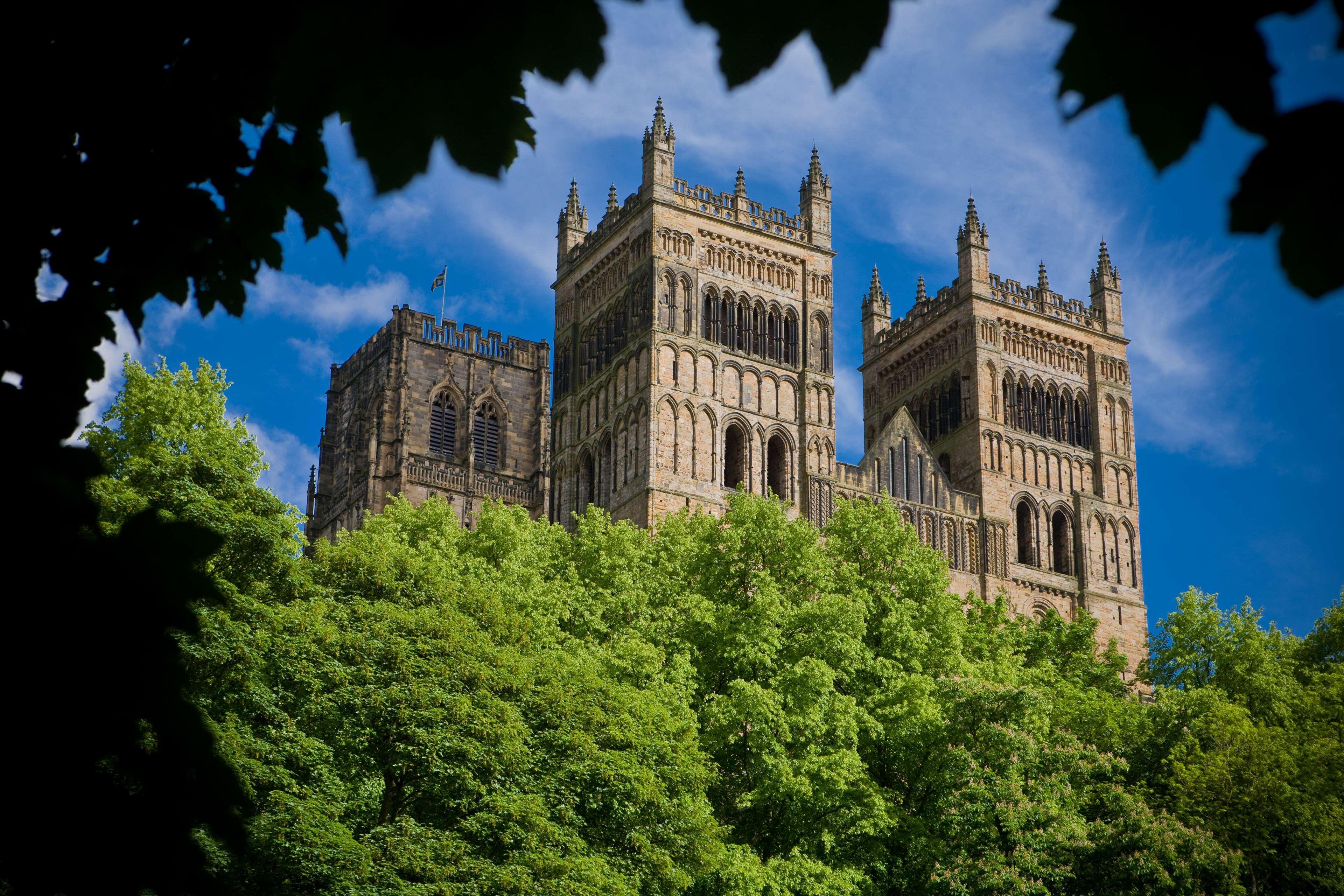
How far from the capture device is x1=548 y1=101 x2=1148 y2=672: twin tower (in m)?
57.4

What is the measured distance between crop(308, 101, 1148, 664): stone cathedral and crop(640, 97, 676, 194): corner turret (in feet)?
0.25

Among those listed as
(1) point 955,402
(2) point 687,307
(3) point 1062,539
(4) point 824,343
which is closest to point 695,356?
(2) point 687,307

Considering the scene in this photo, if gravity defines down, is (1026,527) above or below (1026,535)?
above

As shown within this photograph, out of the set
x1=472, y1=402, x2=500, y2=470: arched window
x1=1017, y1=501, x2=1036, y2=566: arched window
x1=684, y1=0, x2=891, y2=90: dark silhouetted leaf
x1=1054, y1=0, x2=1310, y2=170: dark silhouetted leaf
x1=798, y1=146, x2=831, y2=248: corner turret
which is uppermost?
x1=798, y1=146, x2=831, y2=248: corner turret

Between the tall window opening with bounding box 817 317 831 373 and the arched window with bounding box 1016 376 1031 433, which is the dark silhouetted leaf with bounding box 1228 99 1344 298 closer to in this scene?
the tall window opening with bounding box 817 317 831 373

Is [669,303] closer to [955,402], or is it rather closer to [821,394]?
[821,394]

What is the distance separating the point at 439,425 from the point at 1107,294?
29.9m

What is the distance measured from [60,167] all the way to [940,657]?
33272mm

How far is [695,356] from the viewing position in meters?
57.7

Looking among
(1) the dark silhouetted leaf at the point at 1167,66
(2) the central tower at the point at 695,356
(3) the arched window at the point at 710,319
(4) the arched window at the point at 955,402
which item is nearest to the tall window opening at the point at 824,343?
(2) the central tower at the point at 695,356

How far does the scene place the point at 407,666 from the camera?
974 inches

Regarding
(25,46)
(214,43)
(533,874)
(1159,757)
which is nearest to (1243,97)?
(214,43)

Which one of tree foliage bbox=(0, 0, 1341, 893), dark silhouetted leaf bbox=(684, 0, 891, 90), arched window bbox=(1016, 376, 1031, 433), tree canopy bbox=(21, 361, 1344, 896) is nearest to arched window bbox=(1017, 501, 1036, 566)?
arched window bbox=(1016, 376, 1031, 433)

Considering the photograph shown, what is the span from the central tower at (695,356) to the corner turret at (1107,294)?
15712 millimetres
